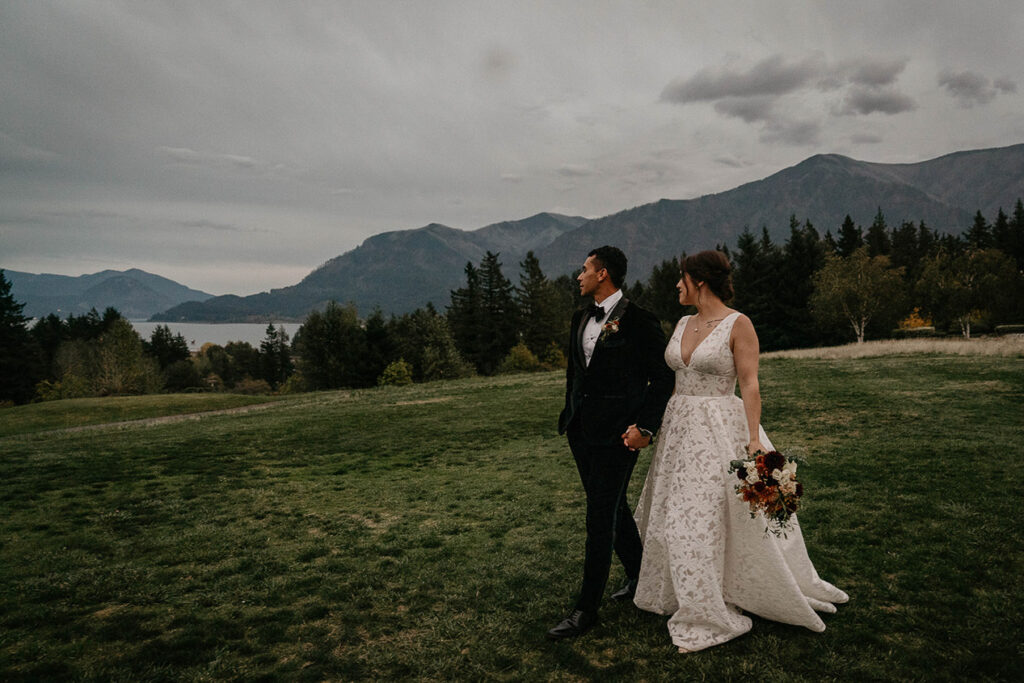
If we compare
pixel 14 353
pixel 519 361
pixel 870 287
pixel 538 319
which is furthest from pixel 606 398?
pixel 14 353

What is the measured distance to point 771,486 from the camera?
3.71 metres

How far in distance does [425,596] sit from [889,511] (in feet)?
19.5

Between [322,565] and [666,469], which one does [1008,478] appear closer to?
[666,469]

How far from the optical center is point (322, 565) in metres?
5.95

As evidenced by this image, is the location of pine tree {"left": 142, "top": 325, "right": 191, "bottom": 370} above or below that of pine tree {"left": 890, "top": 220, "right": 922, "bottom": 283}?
below

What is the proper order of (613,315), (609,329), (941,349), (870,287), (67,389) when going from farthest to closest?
1. (67,389)
2. (870,287)
3. (941,349)
4. (613,315)
5. (609,329)

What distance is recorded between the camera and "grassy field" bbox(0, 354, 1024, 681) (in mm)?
3893

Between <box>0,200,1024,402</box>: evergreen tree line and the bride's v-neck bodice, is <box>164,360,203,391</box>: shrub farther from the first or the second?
the bride's v-neck bodice

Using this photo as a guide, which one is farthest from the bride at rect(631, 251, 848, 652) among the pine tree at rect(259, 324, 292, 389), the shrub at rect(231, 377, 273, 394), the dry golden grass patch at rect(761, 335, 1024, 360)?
the pine tree at rect(259, 324, 292, 389)

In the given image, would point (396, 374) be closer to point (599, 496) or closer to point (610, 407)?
point (599, 496)

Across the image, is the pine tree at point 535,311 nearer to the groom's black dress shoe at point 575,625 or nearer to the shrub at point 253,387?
the shrub at point 253,387

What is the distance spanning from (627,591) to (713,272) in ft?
9.73

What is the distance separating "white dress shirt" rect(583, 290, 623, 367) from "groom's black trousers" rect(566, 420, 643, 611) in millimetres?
620

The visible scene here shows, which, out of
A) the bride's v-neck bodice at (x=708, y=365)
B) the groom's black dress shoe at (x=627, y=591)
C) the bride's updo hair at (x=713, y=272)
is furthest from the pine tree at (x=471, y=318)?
the bride's updo hair at (x=713, y=272)
